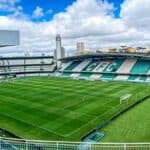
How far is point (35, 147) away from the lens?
1352cm

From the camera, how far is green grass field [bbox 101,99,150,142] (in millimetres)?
19266

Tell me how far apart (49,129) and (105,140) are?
6.18m

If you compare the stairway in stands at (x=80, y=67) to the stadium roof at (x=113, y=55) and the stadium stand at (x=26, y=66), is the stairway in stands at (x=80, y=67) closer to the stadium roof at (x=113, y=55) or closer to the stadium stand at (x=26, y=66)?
the stadium roof at (x=113, y=55)

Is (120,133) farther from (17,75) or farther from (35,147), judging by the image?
(17,75)

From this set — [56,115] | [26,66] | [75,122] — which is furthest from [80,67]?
[75,122]

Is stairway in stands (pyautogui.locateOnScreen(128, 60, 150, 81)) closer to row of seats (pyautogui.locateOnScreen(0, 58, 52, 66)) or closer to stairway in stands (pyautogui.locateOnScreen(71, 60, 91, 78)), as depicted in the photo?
stairway in stands (pyautogui.locateOnScreen(71, 60, 91, 78))

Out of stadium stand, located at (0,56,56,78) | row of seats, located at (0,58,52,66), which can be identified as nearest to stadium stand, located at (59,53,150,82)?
stadium stand, located at (0,56,56,78)

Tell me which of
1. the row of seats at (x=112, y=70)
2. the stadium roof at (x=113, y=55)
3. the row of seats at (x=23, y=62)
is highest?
the stadium roof at (x=113, y=55)

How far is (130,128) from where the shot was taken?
21.8 meters

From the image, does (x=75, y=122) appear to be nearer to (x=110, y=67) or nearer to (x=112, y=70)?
(x=112, y=70)

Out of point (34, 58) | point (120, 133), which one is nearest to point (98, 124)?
point (120, 133)

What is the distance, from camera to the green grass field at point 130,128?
63.2 ft

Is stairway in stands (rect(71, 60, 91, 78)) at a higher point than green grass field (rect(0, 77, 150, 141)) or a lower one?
higher

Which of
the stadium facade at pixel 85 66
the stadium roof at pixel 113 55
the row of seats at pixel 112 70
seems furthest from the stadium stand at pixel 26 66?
the stadium roof at pixel 113 55
